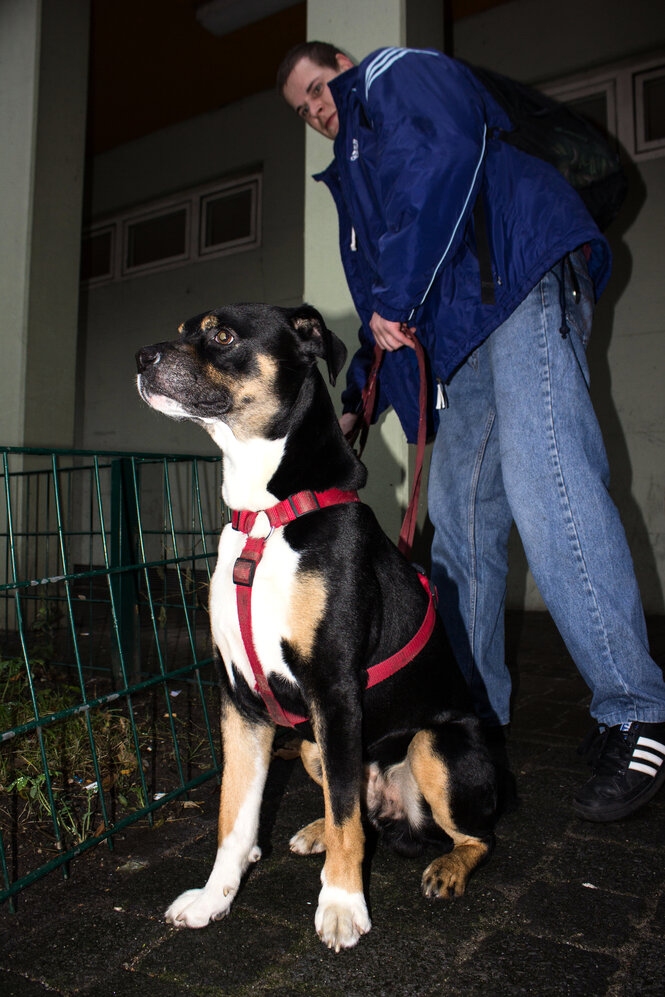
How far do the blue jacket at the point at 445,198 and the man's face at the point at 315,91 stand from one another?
1.30 feet

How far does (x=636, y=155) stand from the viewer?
616 cm

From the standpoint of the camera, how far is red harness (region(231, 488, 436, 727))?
66.2 inches

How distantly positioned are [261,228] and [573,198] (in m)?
6.83

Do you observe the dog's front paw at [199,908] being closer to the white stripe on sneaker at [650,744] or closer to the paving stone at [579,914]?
the paving stone at [579,914]

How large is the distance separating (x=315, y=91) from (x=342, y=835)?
2613 millimetres

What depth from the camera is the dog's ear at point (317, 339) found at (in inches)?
78.2

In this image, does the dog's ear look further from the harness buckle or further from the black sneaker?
the black sneaker

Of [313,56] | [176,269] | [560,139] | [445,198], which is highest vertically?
[176,269]

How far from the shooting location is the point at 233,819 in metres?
1.74

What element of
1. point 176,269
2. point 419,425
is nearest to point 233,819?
point 419,425

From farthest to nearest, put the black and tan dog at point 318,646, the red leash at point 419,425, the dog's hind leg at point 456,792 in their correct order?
1. the red leash at point 419,425
2. the dog's hind leg at point 456,792
3. the black and tan dog at point 318,646

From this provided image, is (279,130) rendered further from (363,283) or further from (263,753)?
(263,753)

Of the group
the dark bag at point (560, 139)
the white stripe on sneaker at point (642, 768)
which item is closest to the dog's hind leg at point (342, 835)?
the white stripe on sneaker at point (642, 768)

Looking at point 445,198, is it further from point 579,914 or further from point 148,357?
point 579,914
